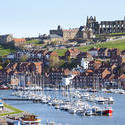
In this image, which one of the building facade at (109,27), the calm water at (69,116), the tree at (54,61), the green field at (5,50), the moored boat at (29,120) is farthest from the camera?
the building facade at (109,27)

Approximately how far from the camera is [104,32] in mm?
182375

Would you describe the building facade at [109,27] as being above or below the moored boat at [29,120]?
above

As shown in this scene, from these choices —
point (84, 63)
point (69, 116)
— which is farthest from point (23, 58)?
point (69, 116)

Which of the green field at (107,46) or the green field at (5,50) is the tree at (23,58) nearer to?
the green field at (107,46)

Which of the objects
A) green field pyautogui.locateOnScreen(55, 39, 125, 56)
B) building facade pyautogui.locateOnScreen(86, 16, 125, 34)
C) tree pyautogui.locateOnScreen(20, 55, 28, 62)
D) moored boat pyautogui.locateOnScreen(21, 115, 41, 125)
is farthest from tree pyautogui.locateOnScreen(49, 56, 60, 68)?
moored boat pyautogui.locateOnScreen(21, 115, 41, 125)

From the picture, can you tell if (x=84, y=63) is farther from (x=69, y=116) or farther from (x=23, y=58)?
(x=69, y=116)

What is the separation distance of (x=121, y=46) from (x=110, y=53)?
528 inches

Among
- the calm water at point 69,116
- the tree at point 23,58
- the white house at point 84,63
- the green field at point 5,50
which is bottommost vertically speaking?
the calm water at point 69,116

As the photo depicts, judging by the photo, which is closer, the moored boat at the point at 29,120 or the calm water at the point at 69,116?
the moored boat at the point at 29,120

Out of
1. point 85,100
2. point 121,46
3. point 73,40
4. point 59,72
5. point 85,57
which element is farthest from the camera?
point 73,40

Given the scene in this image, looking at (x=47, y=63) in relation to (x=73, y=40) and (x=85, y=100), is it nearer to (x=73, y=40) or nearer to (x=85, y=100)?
(x=73, y=40)

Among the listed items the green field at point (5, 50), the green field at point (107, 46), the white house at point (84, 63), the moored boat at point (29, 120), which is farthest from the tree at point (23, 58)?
the moored boat at point (29, 120)

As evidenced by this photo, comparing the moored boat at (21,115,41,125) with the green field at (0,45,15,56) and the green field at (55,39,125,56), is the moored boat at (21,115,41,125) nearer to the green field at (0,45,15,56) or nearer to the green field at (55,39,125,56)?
the green field at (55,39,125,56)

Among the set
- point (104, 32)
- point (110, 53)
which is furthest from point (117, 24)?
point (110, 53)
